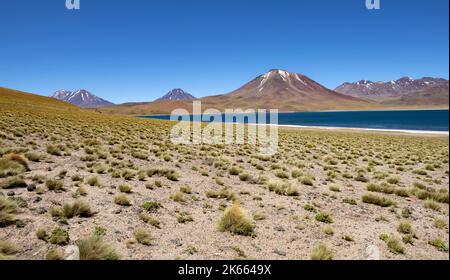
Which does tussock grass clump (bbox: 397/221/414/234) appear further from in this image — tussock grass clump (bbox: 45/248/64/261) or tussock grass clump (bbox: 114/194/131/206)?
tussock grass clump (bbox: 45/248/64/261)

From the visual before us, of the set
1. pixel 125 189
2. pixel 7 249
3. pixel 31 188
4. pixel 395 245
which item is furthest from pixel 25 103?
pixel 395 245

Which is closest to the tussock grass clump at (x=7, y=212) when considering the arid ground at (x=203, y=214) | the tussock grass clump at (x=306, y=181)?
the arid ground at (x=203, y=214)

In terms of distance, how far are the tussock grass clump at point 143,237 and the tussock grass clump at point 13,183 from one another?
4870mm

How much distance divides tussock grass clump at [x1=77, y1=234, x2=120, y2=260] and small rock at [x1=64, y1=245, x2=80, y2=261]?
0.22 feet

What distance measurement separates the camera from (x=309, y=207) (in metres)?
9.30

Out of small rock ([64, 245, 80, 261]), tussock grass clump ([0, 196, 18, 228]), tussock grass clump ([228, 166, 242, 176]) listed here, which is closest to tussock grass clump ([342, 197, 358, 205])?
tussock grass clump ([228, 166, 242, 176])

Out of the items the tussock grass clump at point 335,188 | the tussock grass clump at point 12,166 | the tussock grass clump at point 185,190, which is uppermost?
the tussock grass clump at point 12,166

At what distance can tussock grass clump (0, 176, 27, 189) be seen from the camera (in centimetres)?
856

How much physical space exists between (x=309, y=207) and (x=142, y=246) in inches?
216

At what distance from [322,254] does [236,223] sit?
2.20m

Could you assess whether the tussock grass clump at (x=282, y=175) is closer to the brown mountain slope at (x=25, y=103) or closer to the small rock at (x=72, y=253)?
the small rock at (x=72, y=253)

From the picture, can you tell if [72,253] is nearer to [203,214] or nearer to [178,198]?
[203,214]

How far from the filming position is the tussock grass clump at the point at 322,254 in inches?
232
